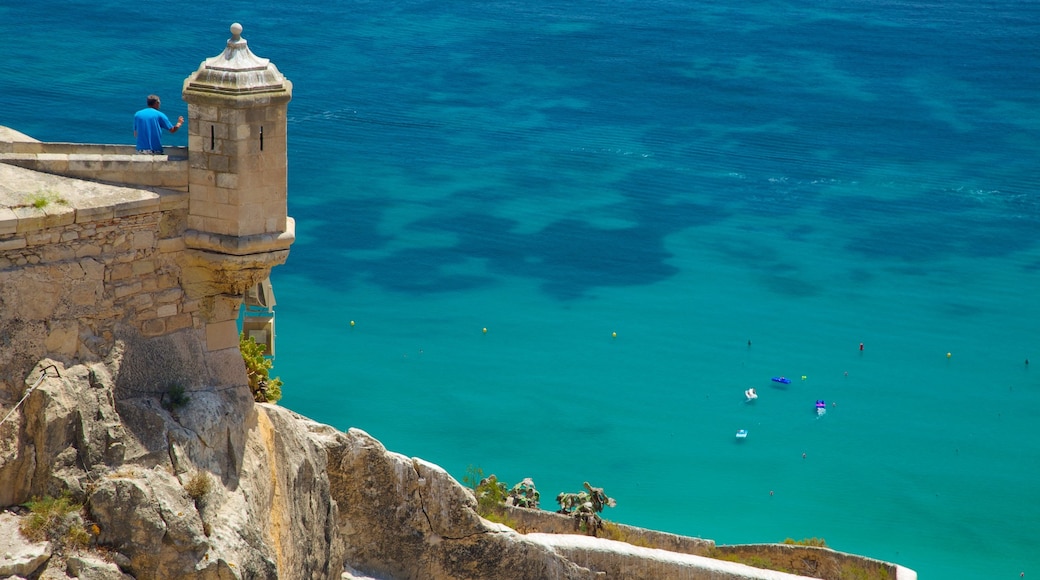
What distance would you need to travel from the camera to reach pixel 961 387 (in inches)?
2527

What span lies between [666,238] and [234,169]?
60.9 meters

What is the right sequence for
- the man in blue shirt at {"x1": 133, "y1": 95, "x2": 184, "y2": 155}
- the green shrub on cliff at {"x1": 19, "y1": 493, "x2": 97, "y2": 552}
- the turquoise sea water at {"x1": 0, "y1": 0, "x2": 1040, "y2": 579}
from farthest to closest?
the turquoise sea water at {"x1": 0, "y1": 0, "x2": 1040, "y2": 579}
the man in blue shirt at {"x1": 133, "y1": 95, "x2": 184, "y2": 155}
the green shrub on cliff at {"x1": 19, "y1": 493, "x2": 97, "y2": 552}

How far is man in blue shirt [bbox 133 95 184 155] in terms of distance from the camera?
56.6 ft

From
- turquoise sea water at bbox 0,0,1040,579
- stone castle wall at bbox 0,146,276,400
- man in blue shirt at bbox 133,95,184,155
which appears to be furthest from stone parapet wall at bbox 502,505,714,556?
turquoise sea water at bbox 0,0,1040,579

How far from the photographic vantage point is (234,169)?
16766 mm

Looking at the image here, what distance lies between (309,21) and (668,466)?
53747mm

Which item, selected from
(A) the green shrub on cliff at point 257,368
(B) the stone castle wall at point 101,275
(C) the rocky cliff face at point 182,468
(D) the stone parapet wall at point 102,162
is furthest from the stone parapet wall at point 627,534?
(D) the stone parapet wall at point 102,162

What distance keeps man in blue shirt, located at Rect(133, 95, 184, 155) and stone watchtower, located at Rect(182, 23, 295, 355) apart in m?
0.56

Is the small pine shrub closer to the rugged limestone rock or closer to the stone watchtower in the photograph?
the rugged limestone rock

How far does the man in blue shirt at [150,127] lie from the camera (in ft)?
56.6

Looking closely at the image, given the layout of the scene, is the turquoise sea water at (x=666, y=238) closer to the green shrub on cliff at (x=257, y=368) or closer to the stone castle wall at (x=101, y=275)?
the green shrub on cliff at (x=257, y=368)

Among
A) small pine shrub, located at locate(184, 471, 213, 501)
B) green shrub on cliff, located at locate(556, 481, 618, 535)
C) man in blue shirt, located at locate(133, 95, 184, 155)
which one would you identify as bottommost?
green shrub on cliff, located at locate(556, 481, 618, 535)

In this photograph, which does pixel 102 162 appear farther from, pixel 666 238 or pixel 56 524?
pixel 666 238

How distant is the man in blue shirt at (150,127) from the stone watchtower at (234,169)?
56 centimetres
